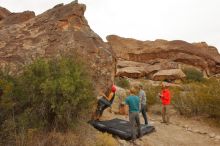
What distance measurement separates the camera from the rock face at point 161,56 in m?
34.1

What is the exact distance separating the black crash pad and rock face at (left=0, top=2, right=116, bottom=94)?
136 cm

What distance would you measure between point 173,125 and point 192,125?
92 cm

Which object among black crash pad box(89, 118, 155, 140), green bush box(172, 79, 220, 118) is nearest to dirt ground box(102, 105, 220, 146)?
black crash pad box(89, 118, 155, 140)

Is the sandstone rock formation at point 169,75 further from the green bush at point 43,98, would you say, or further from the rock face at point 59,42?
the green bush at point 43,98

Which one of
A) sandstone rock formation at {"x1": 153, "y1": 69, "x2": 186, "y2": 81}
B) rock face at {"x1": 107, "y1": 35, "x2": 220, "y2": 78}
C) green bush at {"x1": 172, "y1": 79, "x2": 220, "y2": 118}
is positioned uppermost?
rock face at {"x1": 107, "y1": 35, "x2": 220, "y2": 78}

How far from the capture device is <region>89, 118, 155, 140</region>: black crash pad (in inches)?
374

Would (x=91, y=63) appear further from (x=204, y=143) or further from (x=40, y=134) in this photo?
(x=204, y=143)

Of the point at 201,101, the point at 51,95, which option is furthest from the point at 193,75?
the point at 51,95

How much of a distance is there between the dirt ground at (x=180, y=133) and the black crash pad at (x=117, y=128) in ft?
0.60

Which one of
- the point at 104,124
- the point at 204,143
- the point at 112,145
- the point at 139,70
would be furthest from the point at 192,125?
the point at 139,70

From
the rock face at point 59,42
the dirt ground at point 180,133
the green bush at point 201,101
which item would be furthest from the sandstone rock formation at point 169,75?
the rock face at point 59,42

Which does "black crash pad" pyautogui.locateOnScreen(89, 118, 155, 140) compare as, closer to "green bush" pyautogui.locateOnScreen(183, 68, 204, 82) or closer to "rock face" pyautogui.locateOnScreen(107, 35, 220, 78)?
"green bush" pyautogui.locateOnScreen(183, 68, 204, 82)

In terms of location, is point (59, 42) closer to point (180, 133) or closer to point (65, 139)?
point (65, 139)

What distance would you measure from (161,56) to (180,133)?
2656 cm
